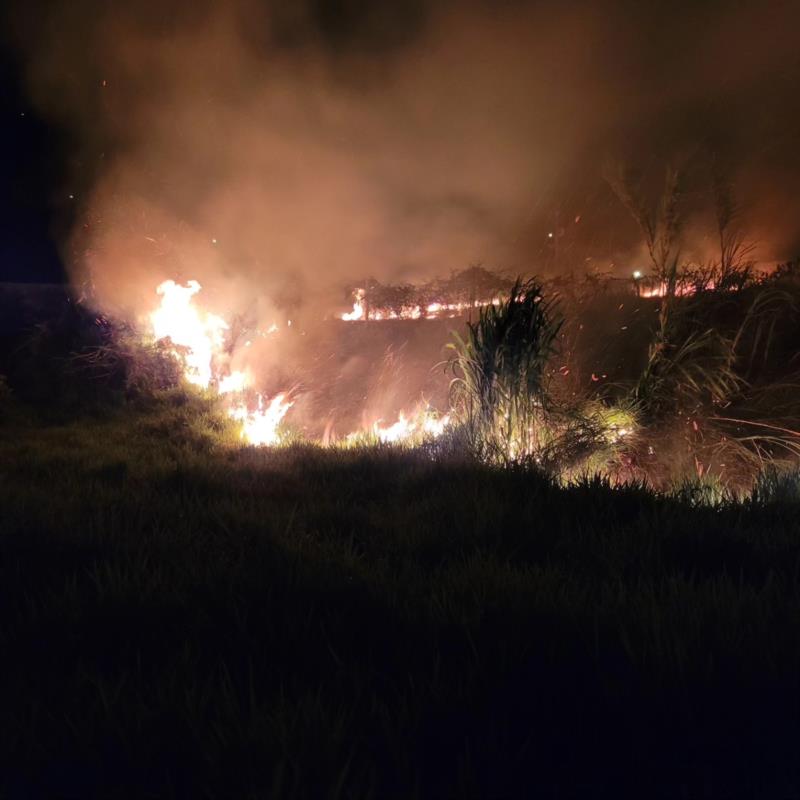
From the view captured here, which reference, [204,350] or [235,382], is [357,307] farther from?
[204,350]

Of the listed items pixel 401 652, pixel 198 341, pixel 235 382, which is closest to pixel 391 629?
pixel 401 652

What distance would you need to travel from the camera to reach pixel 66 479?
3627mm

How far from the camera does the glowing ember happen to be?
6852mm

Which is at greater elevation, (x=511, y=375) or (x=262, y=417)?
(x=511, y=375)

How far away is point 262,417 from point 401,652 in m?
7.48

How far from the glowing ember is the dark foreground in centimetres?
398

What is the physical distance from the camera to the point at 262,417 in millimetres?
8586

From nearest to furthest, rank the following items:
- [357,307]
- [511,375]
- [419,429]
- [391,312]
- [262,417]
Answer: [511,375] < [419,429] < [262,417] < [357,307] < [391,312]

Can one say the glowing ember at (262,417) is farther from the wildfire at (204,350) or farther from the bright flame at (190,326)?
the bright flame at (190,326)

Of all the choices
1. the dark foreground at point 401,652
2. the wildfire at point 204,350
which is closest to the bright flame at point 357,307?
the wildfire at point 204,350

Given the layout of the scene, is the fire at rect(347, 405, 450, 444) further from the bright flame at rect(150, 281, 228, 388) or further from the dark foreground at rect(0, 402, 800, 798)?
the bright flame at rect(150, 281, 228, 388)

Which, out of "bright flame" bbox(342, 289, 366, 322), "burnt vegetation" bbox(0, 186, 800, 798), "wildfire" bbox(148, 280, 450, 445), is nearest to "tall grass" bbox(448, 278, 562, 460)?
"burnt vegetation" bbox(0, 186, 800, 798)

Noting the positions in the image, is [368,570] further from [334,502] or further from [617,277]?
[617,277]

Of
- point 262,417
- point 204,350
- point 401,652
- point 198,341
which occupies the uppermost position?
point 198,341
